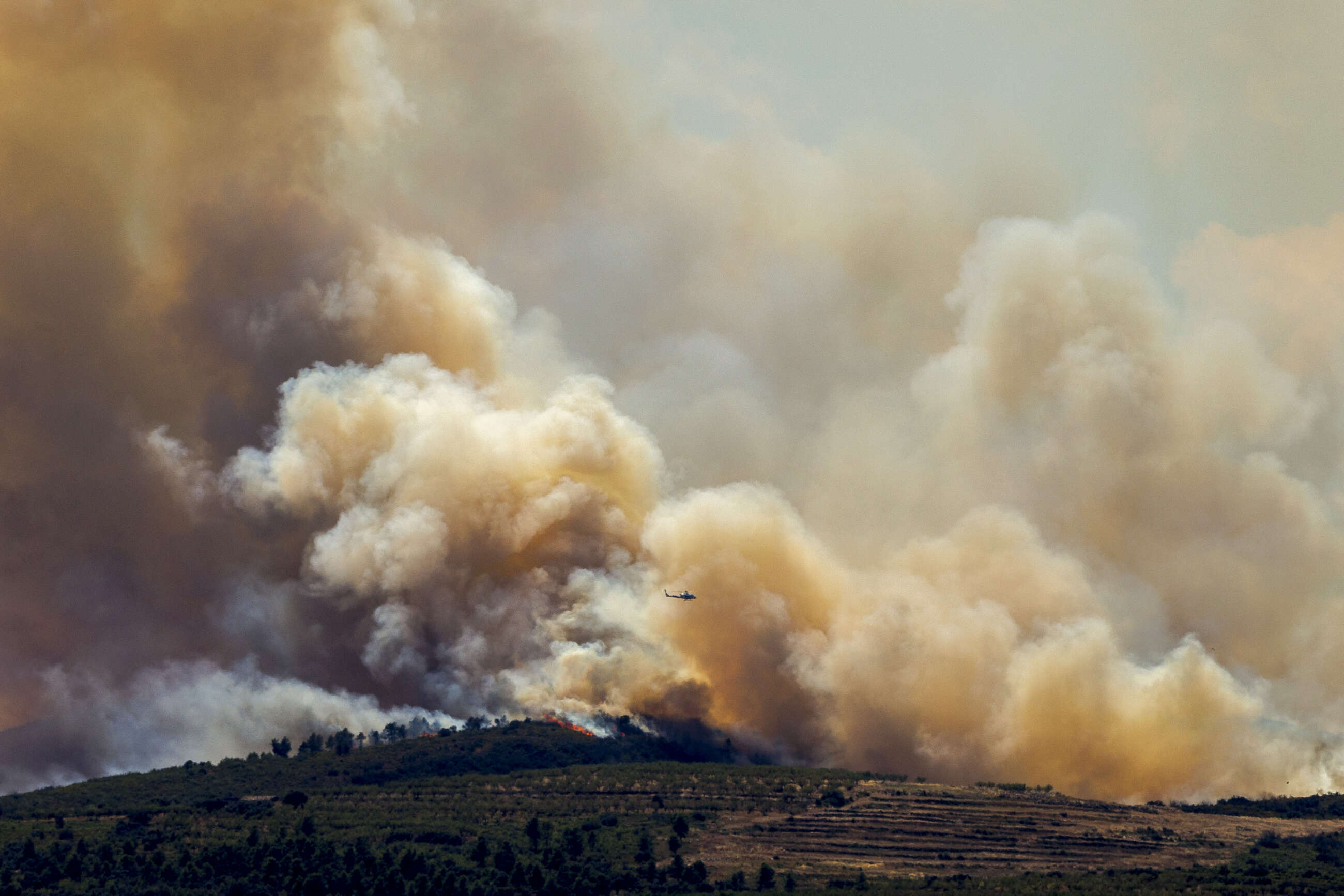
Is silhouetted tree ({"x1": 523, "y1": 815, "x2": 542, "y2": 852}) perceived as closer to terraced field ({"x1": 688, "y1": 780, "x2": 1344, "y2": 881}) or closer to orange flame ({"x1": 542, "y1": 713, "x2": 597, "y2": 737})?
terraced field ({"x1": 688, "y1": 780, "x2": 1344, "y2": 881})

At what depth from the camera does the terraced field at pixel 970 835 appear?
12188 cm

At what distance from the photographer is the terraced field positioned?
122m

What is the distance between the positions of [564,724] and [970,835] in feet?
142

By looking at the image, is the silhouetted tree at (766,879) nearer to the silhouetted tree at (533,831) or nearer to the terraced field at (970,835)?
the terraced field at (970,835)

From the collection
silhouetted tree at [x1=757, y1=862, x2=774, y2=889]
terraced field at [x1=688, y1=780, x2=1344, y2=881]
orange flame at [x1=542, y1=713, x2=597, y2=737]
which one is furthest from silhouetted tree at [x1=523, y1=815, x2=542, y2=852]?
orange flame at [x1=542, y1=713, x2=597, y2=737]

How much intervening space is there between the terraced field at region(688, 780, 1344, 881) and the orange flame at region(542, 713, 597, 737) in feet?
78.3

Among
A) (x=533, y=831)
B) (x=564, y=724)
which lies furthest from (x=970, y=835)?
(x=564, y=724)

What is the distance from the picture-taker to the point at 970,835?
12788cm

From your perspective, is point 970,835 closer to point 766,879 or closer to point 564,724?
point 766,879

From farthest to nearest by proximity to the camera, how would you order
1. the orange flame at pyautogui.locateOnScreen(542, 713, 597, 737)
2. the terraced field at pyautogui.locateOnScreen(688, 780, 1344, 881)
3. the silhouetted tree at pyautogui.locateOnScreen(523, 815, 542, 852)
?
the orange flame at pyautogui.locateOnScreen(542, 713, 597, 737) → the silhouetted tree at pyautogui.locateOnScreen(523, 815, 542, 852) → the terraced field at pyautogui.locateOnScreen(688, 780, 1344, 881)

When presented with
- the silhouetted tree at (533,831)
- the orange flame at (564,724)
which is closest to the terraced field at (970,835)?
the silhouetted tree at (533,831)

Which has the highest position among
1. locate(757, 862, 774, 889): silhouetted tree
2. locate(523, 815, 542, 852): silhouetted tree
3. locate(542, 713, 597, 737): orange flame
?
locate(542, 713, 597, 737): orange flame

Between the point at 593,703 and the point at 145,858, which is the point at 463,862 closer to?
the point at 145,858

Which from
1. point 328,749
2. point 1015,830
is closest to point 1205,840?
point 1015,830
